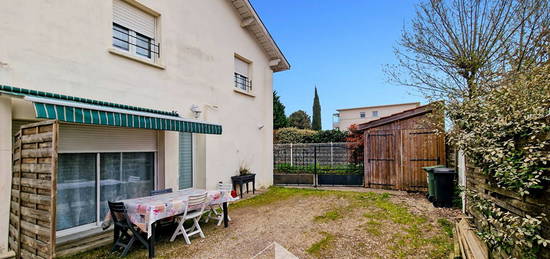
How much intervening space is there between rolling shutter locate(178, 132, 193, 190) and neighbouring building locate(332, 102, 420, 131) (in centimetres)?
4881

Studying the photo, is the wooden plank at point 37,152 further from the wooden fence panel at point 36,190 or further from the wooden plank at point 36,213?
the wooden plank at point 36,213

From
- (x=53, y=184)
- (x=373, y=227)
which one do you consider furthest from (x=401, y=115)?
(x=53, y=184)

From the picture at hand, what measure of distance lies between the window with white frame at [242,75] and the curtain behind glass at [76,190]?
935 cm

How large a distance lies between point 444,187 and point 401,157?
445 centimetres

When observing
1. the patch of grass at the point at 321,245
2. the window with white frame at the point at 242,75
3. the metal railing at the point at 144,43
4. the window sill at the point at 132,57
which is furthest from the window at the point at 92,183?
the window with white frame at the point at 242,75

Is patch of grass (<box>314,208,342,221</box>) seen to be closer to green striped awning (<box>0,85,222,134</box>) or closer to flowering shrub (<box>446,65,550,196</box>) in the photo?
flowering shrub (<box>446,65,550,196</box>)

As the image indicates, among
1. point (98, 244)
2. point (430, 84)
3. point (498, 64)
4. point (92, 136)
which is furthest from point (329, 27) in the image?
point (98, 244)

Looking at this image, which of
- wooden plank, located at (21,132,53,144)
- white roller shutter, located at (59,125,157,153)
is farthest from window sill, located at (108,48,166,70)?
wooden plank, located at (21,132,53,144)

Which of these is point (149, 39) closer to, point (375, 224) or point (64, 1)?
Result: point (64, 1)

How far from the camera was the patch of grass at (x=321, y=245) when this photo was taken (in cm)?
728

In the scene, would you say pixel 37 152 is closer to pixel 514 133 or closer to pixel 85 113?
pixel 85 113

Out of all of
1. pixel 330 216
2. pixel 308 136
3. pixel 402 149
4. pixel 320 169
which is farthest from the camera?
pixel 308 136

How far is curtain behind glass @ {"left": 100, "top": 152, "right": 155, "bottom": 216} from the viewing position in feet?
29.5

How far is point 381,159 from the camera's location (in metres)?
16.5
